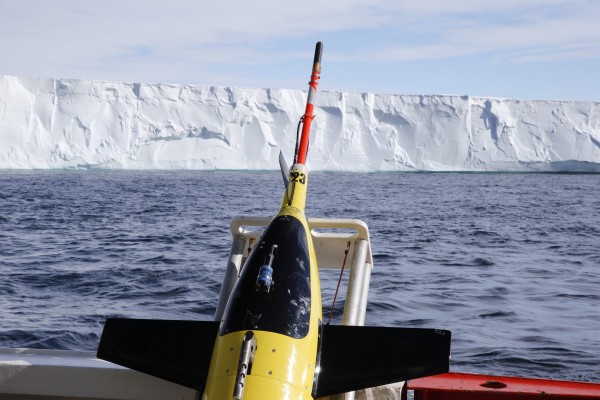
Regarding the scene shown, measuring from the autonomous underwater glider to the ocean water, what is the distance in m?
4.39

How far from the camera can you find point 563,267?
1411 centimetres

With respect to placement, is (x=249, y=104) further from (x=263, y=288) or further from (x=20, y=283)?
(x=263, y=288)

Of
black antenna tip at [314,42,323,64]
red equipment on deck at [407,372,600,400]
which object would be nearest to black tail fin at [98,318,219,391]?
red equipment on deck at [407,372,600,400]

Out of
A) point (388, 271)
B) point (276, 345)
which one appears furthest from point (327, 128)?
point (276, 345)

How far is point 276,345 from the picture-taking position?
2879 mm

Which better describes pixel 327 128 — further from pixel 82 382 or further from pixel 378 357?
pixel 378 357

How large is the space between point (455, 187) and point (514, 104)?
15181 millimetres

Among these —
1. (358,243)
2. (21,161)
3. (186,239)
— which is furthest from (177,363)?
(21,161)

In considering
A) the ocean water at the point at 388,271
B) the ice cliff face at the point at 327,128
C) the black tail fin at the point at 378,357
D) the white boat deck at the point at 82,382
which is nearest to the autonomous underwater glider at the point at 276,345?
the black tail fin at the point at 378,357

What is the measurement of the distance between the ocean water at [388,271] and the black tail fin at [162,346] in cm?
461

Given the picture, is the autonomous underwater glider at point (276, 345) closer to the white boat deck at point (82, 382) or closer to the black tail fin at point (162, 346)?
the black tail fin at point (162, 346)

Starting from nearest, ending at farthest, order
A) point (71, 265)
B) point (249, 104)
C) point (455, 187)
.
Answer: point (71, 265) → point (455, 187) → point (249, 104)

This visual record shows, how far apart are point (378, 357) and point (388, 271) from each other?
1046 centimetres

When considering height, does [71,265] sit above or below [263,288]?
below
